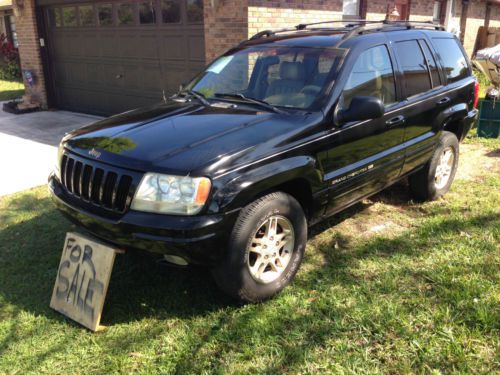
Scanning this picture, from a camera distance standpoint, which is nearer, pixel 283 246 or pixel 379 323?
pixel 379 323

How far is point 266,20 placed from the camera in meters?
7.64

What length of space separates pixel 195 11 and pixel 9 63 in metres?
13.4

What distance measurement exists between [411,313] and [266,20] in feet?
18.8

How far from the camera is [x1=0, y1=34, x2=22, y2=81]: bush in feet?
60.3

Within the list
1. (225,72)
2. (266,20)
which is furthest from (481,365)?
(266,20)

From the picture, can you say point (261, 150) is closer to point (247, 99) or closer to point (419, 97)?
point (247, 99)

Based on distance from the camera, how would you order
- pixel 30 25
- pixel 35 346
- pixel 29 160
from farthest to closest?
pixel 30 25 < pixel 29 160 < pixel 35 346

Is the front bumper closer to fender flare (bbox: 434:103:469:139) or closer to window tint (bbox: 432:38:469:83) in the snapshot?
fender flare (bbox: 434:103:469:139)

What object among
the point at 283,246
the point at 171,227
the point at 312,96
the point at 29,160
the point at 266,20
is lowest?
the point at 29,160

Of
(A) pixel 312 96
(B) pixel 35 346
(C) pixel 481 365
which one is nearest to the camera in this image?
(C) pixel 481 365

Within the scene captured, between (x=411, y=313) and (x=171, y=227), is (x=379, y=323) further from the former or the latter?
(x=171, y=227)

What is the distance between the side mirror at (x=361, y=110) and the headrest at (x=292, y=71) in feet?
1.67

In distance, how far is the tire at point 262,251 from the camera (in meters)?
3.05

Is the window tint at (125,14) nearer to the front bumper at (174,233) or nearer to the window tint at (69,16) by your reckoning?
the window tint at (69,16)
